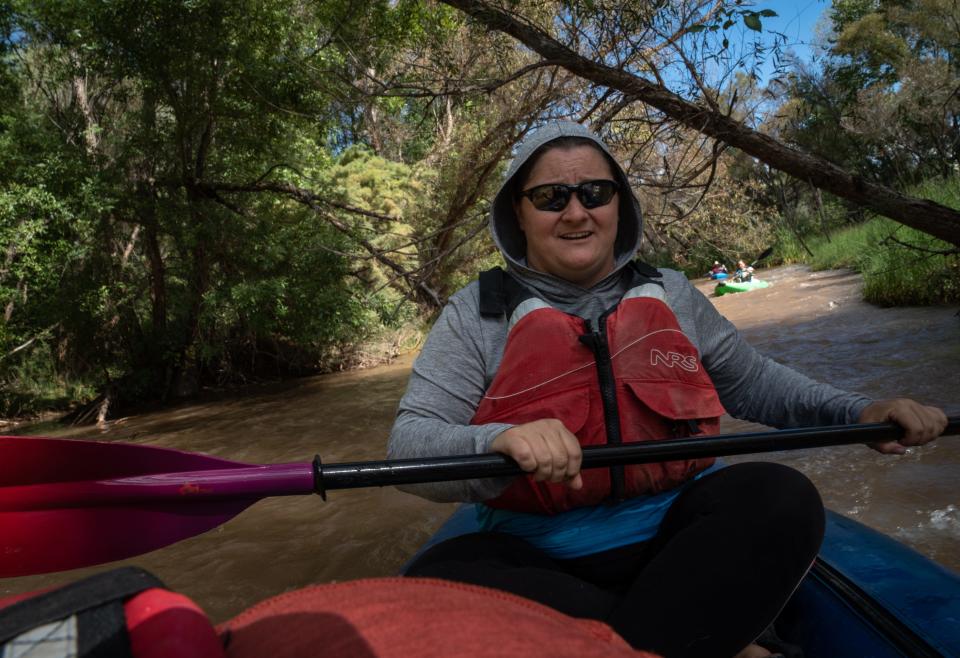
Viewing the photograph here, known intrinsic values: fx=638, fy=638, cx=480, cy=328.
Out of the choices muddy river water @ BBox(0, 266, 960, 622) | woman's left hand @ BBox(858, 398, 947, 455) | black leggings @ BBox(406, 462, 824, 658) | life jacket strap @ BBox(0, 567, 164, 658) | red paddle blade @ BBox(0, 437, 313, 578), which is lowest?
muddy river water @ BBox(0, 266, 960, 622)

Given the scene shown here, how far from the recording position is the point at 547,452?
1086 mm

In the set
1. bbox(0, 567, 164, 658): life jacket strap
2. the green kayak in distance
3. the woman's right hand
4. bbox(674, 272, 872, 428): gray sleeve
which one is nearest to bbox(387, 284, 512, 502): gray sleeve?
the woman's right hand

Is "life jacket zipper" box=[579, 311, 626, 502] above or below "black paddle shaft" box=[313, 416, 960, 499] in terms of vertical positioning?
above

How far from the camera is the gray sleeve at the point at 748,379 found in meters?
1.50

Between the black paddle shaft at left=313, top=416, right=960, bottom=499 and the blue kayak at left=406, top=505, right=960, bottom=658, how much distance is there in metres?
0.24

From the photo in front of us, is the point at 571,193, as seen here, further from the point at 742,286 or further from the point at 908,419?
the point at 742,286

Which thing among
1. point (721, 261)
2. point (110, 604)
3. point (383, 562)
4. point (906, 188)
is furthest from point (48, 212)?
point (721, 261)

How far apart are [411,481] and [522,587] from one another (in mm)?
290

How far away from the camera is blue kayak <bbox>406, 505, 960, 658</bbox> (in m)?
1.06

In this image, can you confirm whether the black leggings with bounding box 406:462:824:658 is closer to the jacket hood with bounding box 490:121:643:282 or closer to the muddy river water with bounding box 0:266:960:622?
the jacket hood with bounding box 490:121:643:282

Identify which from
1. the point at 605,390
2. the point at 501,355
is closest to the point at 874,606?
the point at 605,390

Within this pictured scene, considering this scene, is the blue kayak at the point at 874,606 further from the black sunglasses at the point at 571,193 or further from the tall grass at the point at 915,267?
the tall grass at the point at 915,267

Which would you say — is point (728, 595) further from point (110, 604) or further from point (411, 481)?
point (110, 604)

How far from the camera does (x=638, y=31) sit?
149 inches
